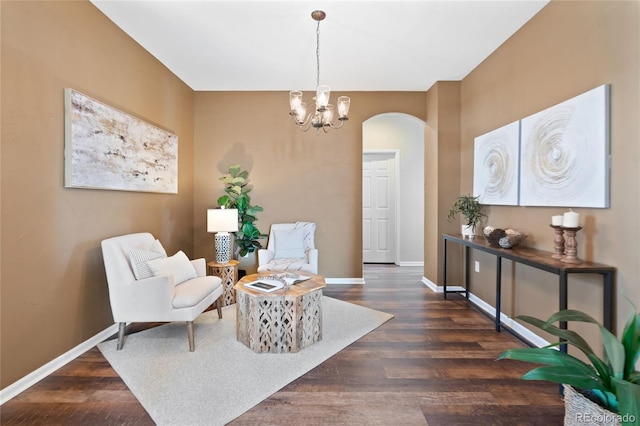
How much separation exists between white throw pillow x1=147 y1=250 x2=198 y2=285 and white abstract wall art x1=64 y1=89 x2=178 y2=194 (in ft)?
2.68

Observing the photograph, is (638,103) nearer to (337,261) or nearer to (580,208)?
(580,208)

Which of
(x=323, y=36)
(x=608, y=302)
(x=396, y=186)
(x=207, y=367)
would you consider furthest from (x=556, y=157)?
(x=396, y=186)

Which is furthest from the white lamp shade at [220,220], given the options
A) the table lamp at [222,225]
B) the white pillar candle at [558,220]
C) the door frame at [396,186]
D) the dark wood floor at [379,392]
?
the door frame at [396,186]

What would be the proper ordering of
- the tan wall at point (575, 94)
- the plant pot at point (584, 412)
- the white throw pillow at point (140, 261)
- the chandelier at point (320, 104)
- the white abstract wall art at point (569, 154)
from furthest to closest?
the chandelier at point (320, 104), the white throw pillow at point (140, 261), the white abstract wall art at point (569, 154), the tan wall at point (575, 94), the plant pot at point (584, 412)

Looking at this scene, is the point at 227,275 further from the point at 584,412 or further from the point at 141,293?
the point at 584,412

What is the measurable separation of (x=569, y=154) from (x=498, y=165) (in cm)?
88

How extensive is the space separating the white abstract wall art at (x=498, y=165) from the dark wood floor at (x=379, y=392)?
4.55 feet

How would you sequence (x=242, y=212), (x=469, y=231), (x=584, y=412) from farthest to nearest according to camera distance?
(x=242, y=212) < (x=469, y=231) < (x=584, y=412)

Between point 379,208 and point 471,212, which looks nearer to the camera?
point 471,212

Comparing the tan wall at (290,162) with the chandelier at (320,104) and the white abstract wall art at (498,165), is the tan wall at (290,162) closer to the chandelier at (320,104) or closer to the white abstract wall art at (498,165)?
the white abstract wall art at (498,165)

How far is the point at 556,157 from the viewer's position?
225 cm

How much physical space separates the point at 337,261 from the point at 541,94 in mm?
3086

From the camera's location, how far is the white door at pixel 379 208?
580 centimetres

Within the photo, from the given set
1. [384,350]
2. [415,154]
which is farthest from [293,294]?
[415,154]
